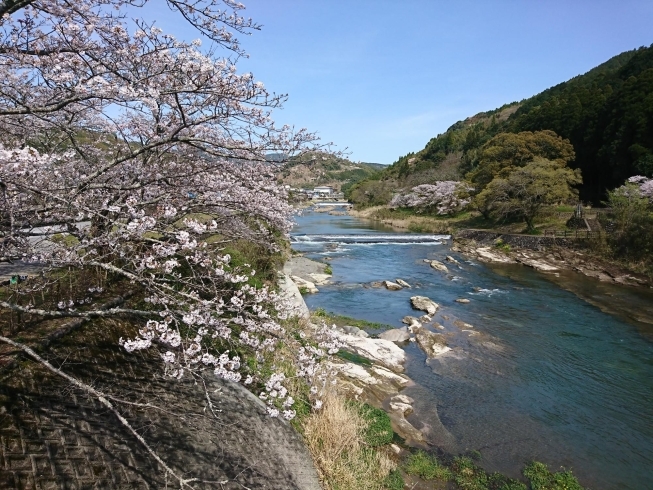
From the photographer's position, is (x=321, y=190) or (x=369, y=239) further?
(x=321, y=190)

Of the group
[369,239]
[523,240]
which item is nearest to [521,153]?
[523,240]

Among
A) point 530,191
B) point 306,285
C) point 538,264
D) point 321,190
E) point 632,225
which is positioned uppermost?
point 321,190

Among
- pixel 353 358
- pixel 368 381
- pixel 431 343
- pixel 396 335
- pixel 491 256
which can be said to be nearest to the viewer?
pixel 368 381

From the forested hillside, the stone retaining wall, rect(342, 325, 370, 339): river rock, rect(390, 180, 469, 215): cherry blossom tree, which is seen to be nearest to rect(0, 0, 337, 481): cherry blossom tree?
rect(342, 325, 370, 339): river rock

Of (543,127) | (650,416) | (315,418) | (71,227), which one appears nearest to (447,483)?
(315,418)

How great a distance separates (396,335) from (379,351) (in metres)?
1.71

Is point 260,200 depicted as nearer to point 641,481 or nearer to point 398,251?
point 641,481

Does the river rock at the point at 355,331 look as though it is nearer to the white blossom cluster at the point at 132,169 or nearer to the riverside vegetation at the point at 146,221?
the riverside vegetation at the point at 146,221

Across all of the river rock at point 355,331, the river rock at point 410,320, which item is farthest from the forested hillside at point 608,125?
the river rock at point 355,331

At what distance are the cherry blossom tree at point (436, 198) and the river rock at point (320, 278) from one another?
27.6 meters

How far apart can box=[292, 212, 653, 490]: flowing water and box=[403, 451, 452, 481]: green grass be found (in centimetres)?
63

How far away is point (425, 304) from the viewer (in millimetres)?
14758

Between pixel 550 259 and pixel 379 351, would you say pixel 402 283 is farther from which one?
pixel 550 259

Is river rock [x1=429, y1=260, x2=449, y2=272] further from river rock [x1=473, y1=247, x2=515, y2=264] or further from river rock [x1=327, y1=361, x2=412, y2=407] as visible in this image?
river rock [x1=327, y1=361, x2=412, y2=407]
